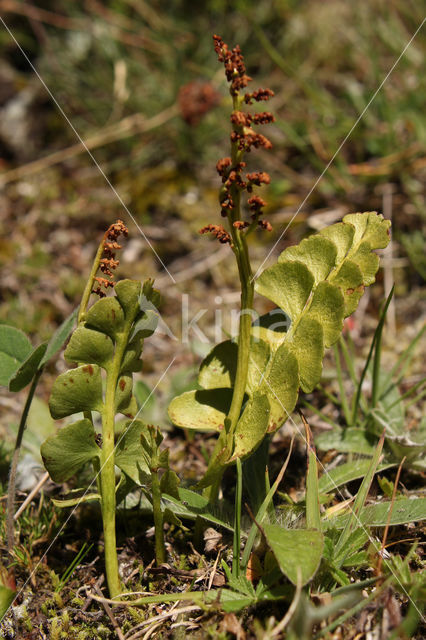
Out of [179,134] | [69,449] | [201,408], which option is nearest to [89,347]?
[69,449]

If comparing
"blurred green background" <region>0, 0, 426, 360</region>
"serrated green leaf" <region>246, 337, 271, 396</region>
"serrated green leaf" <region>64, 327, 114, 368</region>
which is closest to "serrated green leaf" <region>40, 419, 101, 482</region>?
"serrated green leaf" <region>64, 327, 114, 368</region>

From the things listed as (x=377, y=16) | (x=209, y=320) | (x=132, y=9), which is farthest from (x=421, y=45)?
(x=209, y=320)

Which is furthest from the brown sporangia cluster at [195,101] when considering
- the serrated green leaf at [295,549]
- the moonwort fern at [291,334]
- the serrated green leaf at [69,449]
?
the serrated green leaf at [295,549]

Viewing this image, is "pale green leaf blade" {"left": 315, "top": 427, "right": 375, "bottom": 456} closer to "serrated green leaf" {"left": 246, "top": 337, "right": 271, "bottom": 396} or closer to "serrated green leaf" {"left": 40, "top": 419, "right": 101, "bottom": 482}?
"serrated green leaf" {"left": 246, "top": 337, "right": 271, "bottom": 396}

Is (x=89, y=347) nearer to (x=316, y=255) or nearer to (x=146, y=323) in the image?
(x=146, y=323)

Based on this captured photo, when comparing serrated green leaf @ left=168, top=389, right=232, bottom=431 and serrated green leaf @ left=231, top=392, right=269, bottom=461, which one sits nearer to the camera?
serrated green leaf @ left=231, top=392, right=269, bottom=461

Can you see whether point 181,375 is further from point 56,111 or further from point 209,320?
point 56,111

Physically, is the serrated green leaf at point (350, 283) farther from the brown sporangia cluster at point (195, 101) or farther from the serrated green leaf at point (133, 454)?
the brown sporangia cluster at point (195, 101)
